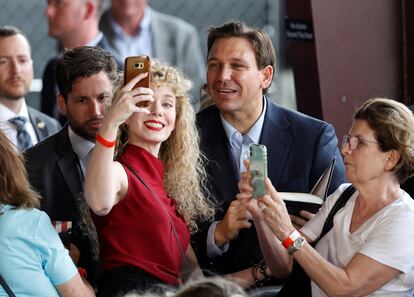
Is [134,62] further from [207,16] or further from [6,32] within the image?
[207,16]

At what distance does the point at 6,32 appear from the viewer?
19.4 feet

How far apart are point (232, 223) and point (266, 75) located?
0.84 metres

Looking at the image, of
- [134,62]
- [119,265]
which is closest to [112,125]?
[134,62]

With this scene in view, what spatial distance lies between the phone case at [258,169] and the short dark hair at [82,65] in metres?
1.02

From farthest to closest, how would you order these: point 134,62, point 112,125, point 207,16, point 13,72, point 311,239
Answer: point 207,16, point 13,72, point 311,239, point 134,62, point 112,125

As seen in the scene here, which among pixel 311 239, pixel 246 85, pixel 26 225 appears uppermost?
pixel 246 85

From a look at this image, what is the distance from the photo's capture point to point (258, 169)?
342 centimetres

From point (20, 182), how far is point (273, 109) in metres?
1.36

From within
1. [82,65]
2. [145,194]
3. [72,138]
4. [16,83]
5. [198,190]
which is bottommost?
[198,190]

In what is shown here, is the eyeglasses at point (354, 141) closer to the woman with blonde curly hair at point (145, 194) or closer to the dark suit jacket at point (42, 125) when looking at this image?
the woman with blonde curly hair at point (145, 194)

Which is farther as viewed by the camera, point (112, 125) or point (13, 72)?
point (13, 72)

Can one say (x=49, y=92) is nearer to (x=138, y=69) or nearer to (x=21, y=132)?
(x=21, y=132)

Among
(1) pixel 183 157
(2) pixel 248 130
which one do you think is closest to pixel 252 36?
(2) pixel 248 130

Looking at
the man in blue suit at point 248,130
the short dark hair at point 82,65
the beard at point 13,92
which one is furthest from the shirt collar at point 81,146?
the beard at point 13,92
